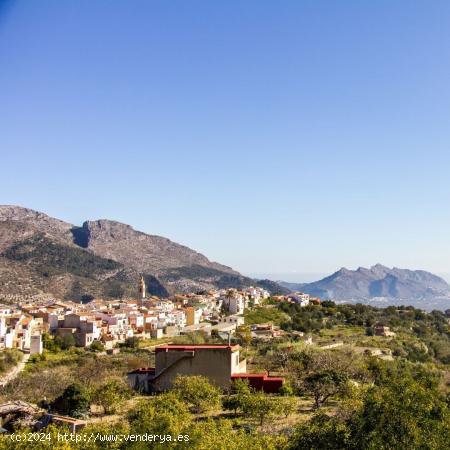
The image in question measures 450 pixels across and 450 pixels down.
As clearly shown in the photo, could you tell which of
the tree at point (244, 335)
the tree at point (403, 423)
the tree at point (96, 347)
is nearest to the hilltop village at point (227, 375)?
the tree at point (403, 423)

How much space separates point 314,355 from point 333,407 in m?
8.51

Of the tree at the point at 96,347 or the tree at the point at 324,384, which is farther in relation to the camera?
the tree at the point at 96,347

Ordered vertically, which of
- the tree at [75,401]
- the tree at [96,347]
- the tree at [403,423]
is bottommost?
the tree at [96,347]

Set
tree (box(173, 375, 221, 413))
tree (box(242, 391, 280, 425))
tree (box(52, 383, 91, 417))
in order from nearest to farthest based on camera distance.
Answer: tree (box(242, 391, 280, 425)), tree (box(173, 375, 221, 413)), tree (box(52, 383, 91, 417))

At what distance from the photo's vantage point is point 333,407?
84.7ft

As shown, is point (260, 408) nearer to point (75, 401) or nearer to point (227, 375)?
point (227, 375)

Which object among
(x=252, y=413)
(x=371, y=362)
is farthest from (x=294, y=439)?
(x=371, y=362)

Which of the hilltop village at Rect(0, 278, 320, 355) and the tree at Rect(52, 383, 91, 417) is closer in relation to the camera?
the tree at Rect(52, 383, 91, 417)

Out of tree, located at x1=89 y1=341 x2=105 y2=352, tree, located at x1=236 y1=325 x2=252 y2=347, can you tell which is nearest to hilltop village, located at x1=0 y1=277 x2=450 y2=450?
tree, located at x1=89 y1=341 x2=105 y2=352

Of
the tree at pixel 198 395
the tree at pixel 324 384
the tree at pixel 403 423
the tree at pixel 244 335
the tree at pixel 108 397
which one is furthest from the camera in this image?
the tree at pixel 244 335

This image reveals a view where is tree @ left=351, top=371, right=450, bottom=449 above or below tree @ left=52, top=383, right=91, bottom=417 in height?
above

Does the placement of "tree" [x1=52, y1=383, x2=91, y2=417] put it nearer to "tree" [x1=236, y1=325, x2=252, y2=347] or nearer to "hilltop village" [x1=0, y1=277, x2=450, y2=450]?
"hilltop village" [x1=0, y1=277, x2=450, y2=450]

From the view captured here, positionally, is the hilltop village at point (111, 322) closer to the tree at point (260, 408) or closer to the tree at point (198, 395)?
the tree at point (198, 395)

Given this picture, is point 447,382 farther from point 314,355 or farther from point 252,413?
point 252,413
